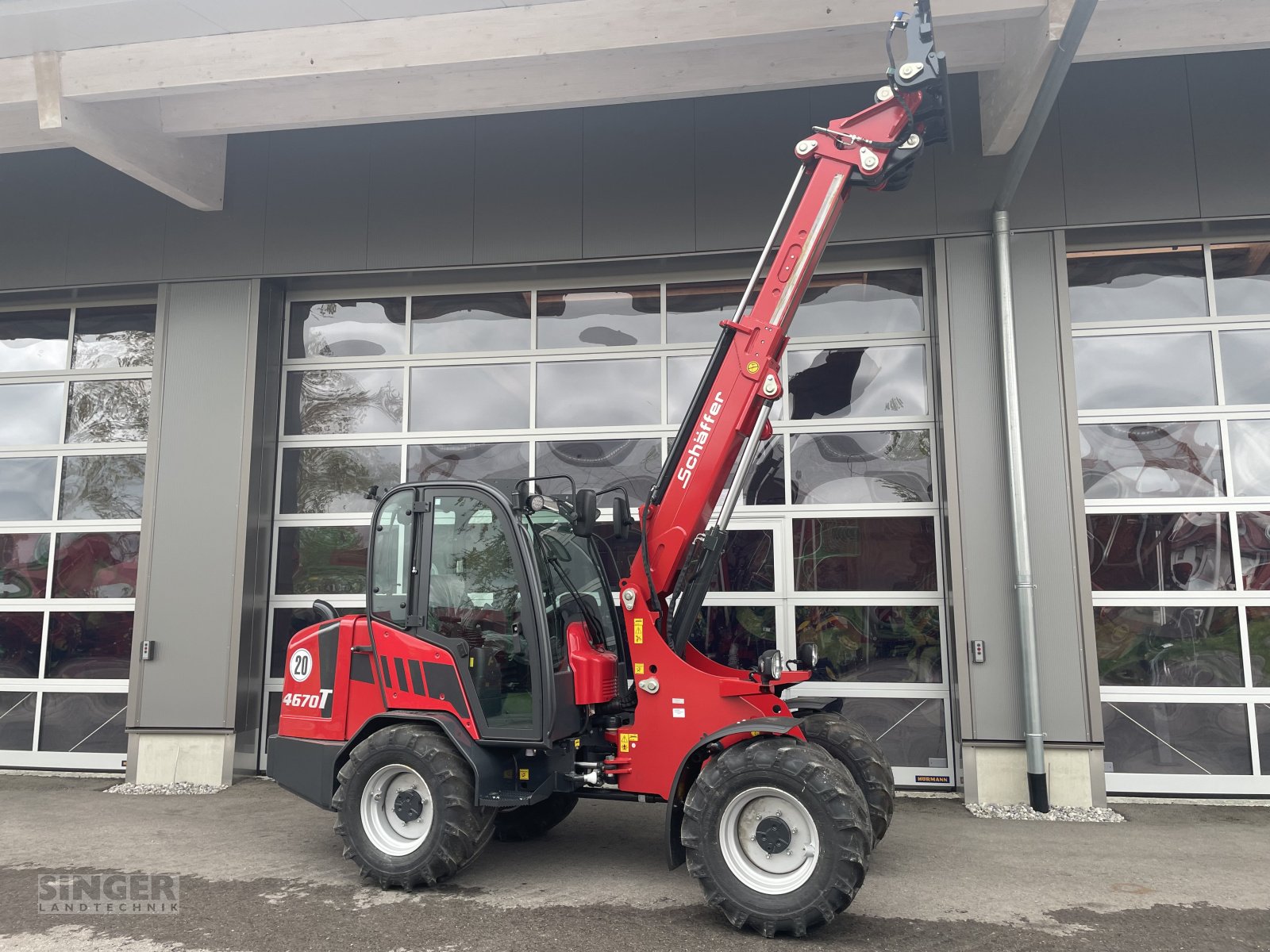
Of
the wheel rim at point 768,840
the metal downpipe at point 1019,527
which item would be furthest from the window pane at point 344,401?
the wheel rim at point 768,840

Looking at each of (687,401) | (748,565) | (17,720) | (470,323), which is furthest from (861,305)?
(17,720)

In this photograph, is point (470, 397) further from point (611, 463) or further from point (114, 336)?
point (114, 336)

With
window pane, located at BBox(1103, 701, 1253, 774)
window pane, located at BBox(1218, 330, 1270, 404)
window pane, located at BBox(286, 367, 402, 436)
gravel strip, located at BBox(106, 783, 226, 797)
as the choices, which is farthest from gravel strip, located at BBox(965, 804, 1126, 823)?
gravel strip, located at BBox(106, 783, 226, 797)

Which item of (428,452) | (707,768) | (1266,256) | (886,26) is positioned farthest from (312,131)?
(1266,256)

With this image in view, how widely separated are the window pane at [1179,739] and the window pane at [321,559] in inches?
248

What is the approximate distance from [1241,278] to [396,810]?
750 cm

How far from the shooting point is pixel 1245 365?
7457 mm

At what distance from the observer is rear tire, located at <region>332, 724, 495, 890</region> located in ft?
15.6

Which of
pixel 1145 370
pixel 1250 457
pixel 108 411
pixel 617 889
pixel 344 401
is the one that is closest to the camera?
pixel 617 889

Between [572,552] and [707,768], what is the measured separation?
1.54 m

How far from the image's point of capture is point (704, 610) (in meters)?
7.74

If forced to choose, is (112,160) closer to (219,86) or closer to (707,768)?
(219,86)

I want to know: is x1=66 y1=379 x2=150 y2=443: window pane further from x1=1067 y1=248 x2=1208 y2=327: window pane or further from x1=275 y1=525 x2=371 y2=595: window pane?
x1=1067 y1=248 x2=1208 y2=327: window pane

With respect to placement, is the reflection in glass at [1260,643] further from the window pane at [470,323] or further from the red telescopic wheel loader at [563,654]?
the window pane at [470,323]
